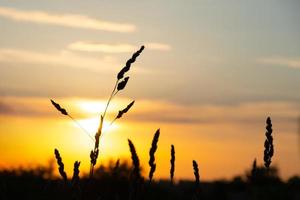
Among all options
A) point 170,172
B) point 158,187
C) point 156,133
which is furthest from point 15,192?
point 158,187

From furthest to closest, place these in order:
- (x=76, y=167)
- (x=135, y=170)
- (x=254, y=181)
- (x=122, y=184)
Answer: (x=122, y=184) < (x=254, y=181) < (x=76, y=167) < (x=135, y=170)

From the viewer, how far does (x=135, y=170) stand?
3.46 metres

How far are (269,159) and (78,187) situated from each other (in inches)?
60.6

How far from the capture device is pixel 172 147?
17.5 ft

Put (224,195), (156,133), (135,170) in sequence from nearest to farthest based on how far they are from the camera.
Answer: (135,170) → (156,133) → (224,195)

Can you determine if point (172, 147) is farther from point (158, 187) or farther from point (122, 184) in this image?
point (158, 187)

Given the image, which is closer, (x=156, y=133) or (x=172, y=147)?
(x=156, y=133)

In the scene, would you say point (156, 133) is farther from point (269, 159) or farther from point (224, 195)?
point (224, 195)

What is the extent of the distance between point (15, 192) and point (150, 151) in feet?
44.1

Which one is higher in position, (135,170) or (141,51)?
(141,51)

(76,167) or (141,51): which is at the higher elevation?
(141,51)

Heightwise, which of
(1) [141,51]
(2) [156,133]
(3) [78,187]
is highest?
(1) [141,51]

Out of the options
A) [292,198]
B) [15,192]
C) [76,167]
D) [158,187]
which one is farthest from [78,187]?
[158,187]

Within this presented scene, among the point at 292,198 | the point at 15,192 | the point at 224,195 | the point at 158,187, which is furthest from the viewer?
the point at 224,195
